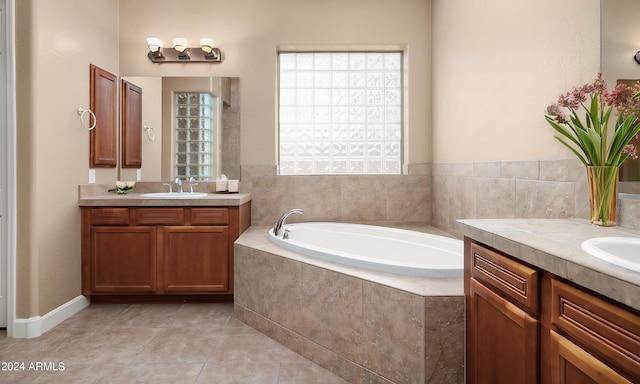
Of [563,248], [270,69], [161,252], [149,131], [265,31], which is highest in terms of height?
[265,31]

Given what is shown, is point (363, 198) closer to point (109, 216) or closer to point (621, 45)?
point (109, 216)

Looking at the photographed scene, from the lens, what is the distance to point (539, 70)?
1989mm

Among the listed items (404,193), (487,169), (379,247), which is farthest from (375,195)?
(487,169)

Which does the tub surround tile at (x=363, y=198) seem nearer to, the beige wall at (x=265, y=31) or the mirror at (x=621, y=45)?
the beige wall at (x=265, y=31)

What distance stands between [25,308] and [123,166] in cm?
145

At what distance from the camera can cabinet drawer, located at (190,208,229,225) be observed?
3.01m

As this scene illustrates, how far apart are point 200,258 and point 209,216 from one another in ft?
1.11

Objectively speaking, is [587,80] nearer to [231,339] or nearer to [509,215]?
[509,215]

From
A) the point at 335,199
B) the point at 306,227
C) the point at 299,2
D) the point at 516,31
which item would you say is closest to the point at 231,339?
the point at 306,227


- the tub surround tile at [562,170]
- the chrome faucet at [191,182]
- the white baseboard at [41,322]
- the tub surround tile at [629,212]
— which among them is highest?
the tub surround tile at [562,170]

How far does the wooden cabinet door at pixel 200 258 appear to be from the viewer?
3.01m

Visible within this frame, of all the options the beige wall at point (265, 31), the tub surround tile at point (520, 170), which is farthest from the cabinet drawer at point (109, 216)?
the tub surround tile at point (520, 170)

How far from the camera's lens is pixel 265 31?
3561 mm

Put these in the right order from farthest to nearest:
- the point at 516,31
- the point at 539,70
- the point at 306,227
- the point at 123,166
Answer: the point at 123,166 < the point at 306,227 < the point at 516,31 < the point at 539,70
